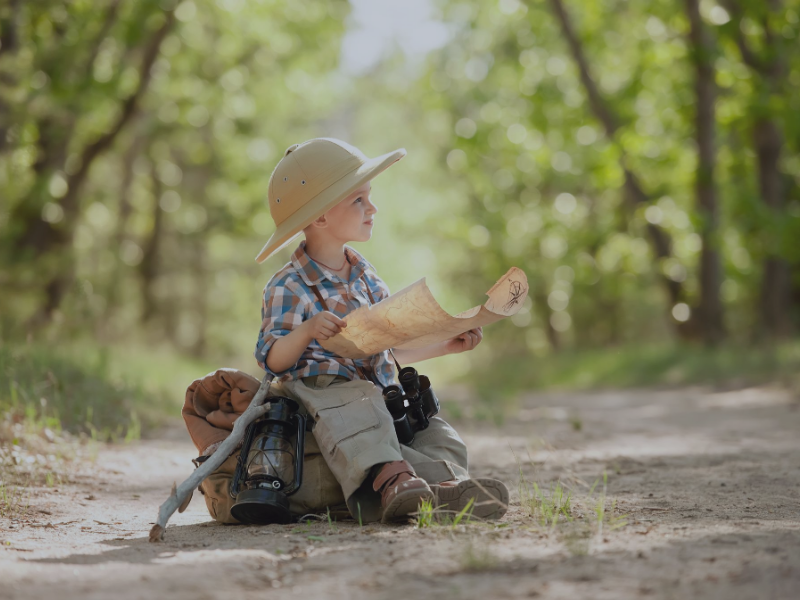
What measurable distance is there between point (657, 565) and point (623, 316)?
23985mm

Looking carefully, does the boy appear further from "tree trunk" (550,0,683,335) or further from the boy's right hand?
"tree trunk" (550,0,683,335)

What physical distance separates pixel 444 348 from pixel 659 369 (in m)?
10.9

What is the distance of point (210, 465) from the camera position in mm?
3361

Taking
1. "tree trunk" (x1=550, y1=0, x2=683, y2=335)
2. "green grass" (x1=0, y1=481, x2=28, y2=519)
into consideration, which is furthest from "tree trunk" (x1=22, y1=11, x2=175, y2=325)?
"green grass" (x1=0, y1=481, x2=28, y2=519)

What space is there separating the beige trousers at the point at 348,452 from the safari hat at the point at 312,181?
0.65 metres

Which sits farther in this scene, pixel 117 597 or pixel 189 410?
pixel 189 410

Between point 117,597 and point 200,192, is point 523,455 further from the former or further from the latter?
point 200,192

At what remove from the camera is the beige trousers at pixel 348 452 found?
3.43m

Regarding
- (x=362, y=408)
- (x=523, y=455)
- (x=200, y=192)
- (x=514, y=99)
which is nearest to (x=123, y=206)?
(x=200, y=192)

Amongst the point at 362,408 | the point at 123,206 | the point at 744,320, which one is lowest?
the point at 362,408

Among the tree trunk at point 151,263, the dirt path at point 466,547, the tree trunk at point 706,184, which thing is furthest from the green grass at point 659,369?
the tree trunk at point 151,263

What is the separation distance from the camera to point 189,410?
390 centimetres

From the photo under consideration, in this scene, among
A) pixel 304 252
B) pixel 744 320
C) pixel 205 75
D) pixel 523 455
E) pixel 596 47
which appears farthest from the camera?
pixel 744 320

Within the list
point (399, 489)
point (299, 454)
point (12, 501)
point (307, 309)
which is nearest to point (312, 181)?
point (307, 309)
